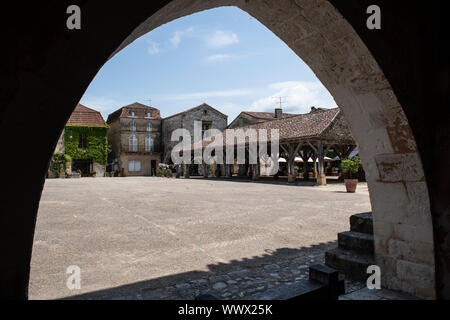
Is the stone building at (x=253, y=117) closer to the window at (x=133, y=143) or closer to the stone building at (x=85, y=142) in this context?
the window at (x=133, y=143)

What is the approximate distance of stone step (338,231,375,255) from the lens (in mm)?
2705

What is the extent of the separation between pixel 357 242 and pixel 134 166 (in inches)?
1299

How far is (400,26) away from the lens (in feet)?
7.02

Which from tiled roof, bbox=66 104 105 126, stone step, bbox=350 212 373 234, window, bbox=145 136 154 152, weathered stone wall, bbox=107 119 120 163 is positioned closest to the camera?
stone step, bbox=350 212 373 234

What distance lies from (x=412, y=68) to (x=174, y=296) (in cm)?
269

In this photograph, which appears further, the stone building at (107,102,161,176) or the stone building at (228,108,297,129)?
the stone building at (107,102,161,176)

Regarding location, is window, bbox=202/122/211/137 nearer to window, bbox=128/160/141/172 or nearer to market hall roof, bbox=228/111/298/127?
market hall roof, bbox=228/111/298/127

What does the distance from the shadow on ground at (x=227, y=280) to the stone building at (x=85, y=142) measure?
28.4 meters

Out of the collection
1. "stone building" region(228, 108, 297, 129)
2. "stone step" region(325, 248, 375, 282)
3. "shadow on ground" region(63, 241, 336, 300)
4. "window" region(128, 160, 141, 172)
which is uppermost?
"stone building" region(228, 108, 297, 129)

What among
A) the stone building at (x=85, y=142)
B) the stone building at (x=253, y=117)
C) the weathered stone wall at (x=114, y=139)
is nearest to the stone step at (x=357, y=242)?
the stone building at (x=85, y=142)

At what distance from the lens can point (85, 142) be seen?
28.8m

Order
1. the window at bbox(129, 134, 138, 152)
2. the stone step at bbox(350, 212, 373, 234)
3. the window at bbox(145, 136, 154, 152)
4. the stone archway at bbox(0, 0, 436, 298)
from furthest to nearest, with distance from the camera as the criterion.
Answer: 1. the window at bbox(145, 136, 154, 152)
2. the window at bbox(129, 134, 138, 152)
3. the stone step at bbox(350, 212, 373, 234)
4. the stone archway at bbox(0, 0, 436, 298)

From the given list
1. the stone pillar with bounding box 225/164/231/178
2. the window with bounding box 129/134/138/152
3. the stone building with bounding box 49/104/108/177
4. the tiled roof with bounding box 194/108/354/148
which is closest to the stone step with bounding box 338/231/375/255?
the tiled roof with bounding box 194/108/354/148

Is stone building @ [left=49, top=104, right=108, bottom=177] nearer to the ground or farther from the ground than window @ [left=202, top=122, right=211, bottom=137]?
nearer to the ground
